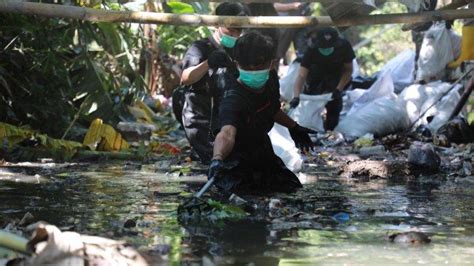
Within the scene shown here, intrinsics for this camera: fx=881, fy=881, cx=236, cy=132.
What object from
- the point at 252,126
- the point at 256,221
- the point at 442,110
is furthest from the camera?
the point at 442,110

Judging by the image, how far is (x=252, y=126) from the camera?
6.08m

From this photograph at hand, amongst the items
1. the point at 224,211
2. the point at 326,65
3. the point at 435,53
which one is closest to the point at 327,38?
the point at 326,65

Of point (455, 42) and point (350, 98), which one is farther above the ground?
point (455, 42)

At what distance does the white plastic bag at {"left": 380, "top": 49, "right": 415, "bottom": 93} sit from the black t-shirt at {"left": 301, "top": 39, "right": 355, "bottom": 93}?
264 centimetres

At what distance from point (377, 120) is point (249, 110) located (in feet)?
16.6

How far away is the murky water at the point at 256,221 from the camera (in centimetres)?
397

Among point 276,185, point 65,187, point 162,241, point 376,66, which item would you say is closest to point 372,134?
point 276,185

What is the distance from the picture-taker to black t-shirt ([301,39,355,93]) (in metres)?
10.7

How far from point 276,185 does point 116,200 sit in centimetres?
121

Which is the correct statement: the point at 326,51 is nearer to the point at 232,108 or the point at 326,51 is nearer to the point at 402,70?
the point at 402,70

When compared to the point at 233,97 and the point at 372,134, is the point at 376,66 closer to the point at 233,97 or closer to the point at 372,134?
the point at 372,134

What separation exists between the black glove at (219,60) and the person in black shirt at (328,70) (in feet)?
12.7

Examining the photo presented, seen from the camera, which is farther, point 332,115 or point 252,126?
point 332,115

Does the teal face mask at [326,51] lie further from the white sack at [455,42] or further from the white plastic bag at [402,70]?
the white plastic bag at [402,70]
